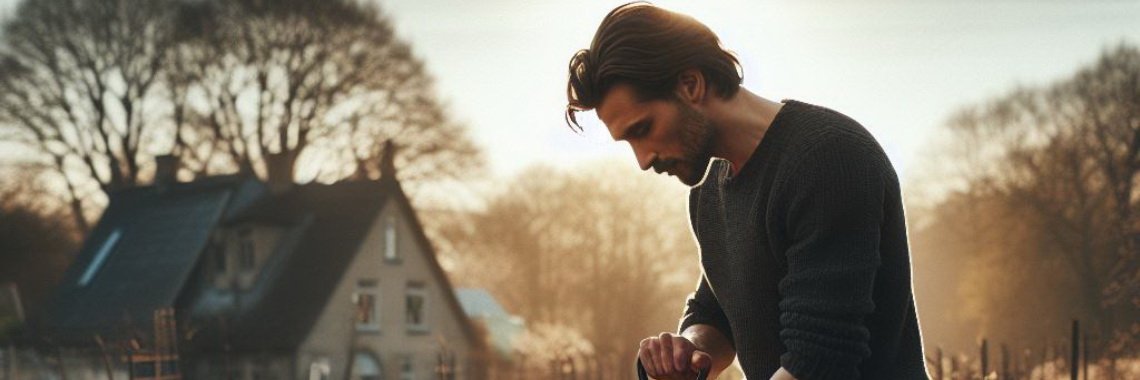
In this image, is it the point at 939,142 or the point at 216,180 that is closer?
the point at 216,180

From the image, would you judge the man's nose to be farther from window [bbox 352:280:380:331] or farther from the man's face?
window [bbox 352:280:380:331]

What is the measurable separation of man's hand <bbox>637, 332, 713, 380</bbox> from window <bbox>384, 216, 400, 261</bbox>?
29.7 m

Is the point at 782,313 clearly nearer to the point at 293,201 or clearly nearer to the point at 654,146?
the point at 654,146

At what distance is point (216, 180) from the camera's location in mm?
29891

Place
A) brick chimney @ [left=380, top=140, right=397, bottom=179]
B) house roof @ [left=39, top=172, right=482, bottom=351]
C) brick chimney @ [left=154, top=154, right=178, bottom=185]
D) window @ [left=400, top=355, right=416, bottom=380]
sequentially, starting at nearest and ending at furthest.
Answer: brick chimney @ [left=380, top=140, right=397, bottom=179] < brick chimney @ [left=154, top=154, right=178, bottom=185] < house roof @ [left=39, top=172, right=482, bottom=351] < window @ [left=400, top=355, right=416, bottom=380]

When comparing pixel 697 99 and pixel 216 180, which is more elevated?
pixel 216 180

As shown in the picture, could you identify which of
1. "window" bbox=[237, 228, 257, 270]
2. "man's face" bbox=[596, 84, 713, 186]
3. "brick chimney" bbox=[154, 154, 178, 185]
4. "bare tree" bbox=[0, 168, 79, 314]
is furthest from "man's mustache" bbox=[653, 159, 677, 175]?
"window" bbox=[237, 228, 257, 270]

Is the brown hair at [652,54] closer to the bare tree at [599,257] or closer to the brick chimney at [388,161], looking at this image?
the brick chimney at [388,161]

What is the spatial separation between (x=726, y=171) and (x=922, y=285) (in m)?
44.5

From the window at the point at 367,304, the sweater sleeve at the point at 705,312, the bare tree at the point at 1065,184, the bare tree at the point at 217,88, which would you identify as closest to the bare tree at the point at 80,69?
the bare tree at the point at 217,88

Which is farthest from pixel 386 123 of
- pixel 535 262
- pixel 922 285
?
pixel 922 285

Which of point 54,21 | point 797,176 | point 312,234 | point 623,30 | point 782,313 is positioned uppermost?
point 54,21

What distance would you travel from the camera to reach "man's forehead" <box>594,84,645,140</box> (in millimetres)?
2115

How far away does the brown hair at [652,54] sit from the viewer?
2.09m
